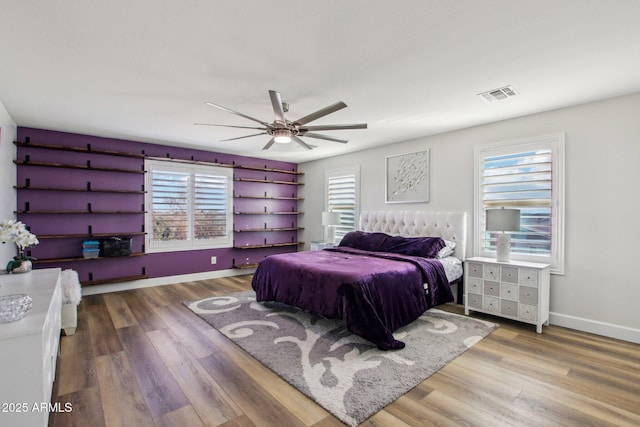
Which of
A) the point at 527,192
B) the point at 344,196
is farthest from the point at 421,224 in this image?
the point at 344,196

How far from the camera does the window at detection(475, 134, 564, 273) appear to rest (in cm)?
354

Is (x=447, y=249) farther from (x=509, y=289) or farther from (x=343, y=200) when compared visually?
(x=343, y=200)

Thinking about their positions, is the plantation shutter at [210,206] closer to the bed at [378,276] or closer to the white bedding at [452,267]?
the bed at [378,276]

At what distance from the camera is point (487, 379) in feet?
7.77

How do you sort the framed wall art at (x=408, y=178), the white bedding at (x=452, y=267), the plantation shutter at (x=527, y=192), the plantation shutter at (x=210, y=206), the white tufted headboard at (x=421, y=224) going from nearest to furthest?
the plantation shutter at (x=527, y=192) → the white bedding at (x=452, y=267) → the white tufted headboard at (x=421, y=224) → the framed wall art at (x=408, y=178) → the plantation shutter at (x=210, y=206)

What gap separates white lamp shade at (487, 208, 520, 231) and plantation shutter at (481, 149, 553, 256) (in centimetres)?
37

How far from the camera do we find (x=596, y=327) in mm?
3273

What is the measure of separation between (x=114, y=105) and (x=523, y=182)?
500cm

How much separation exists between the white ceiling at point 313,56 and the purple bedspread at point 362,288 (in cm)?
184

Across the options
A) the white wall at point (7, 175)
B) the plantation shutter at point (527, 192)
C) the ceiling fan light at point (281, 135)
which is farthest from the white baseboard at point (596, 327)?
the white wall at point (7, 175)

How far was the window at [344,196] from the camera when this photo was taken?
237 inches

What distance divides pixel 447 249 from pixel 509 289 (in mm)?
925

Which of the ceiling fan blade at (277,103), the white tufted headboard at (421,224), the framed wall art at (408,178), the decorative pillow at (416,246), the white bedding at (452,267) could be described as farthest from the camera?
the framed wall art at (408,178)

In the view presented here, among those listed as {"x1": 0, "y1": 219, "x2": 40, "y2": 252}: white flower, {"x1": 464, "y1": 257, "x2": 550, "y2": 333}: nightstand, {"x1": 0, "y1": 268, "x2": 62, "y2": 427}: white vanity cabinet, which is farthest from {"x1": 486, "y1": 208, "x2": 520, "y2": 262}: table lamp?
{"x1": 0, "y1": 219, "x2": 40, "y2": 252}: white flower
